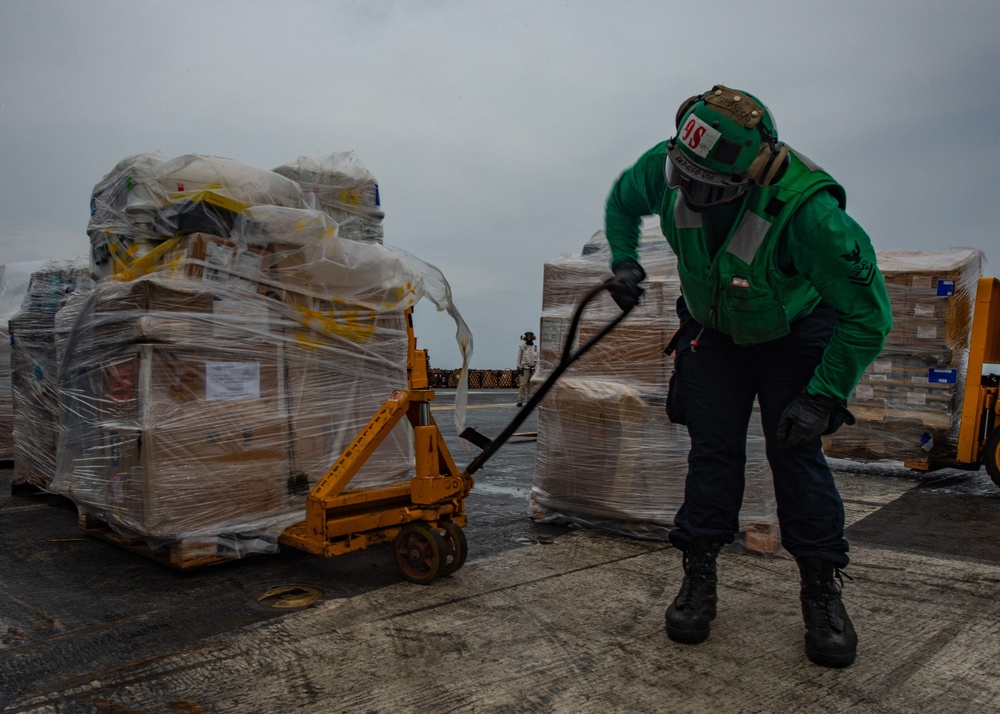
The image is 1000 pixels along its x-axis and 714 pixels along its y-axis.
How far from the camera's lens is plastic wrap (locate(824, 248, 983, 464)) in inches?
232

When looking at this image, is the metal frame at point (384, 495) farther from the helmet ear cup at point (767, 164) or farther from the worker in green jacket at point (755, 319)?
the helmet ear cup at point (767, 164)

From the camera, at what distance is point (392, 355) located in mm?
3627

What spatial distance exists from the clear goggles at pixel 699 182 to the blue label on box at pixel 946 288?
15.8ft

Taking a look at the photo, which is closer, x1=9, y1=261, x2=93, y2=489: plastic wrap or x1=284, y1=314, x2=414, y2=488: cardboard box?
x1=284, y1=314, x2=414, y2=488: cardboard box

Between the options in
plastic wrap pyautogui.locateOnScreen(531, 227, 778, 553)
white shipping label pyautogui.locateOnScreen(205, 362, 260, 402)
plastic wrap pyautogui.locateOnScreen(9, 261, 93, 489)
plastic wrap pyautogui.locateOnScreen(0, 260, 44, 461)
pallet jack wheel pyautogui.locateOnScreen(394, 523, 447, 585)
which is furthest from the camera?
plastic wrap pyautogui.locateOnScreen(0, 260, 44, 461)

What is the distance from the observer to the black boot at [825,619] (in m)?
2.02

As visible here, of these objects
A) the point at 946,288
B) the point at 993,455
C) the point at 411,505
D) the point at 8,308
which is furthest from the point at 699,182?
the point at 8,308

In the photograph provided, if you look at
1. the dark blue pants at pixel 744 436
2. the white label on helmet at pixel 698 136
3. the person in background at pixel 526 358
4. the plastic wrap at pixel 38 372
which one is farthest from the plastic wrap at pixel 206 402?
the person in background at pixel 526 358

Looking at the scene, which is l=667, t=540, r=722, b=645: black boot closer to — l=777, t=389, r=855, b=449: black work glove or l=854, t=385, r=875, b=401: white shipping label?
l=777, t=389, r=855, b=449: black work glove

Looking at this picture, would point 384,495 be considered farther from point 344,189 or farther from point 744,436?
point 344,189

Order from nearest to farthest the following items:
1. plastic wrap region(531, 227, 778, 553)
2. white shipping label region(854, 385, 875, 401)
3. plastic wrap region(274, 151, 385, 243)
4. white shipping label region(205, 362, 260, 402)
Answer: white shipping label region(205, 362, 260, 402) < plastic wrap region(531, 227, 778, 553) < plastic wrap region(274, 151, 385, 243) < white shipping label region(854, 385, 875, 401)

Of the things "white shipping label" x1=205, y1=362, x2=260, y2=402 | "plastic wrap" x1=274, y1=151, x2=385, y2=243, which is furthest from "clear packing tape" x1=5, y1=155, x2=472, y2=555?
"plastic wrap" x1=274, y1=151, x2=385, y2=243

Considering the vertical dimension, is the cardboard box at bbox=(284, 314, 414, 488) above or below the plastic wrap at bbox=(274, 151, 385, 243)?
below

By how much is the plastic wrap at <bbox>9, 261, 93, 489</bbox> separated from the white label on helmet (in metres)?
3.82
